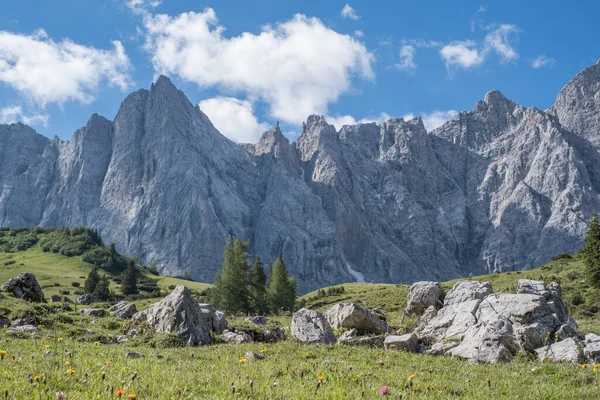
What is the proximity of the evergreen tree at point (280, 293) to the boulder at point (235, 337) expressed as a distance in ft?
212

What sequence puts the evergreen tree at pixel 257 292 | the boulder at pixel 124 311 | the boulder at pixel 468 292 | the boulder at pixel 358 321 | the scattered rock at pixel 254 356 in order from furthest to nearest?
the evergreen tree at pixel 257 292, the boulder at pixel 124 311, the boulder at pixel 468 292, the boulder at pixel 358 321, the scattered rock at pixel 254 356

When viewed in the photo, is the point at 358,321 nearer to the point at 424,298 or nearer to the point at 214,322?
the point at 214,322

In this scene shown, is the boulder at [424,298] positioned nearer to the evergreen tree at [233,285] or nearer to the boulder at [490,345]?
the boulder at [490,345]

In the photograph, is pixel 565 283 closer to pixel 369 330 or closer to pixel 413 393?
pixel 369 330

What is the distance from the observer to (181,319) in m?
24.3

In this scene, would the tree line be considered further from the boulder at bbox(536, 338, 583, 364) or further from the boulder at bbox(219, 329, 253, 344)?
the boulder at bbox(536, 338, 583, 364)

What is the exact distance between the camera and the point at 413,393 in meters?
10.1

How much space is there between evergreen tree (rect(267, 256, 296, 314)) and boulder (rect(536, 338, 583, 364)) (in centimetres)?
7156

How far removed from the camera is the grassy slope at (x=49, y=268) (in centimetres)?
12321

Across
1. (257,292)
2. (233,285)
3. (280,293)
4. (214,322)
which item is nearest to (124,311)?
(214,322)

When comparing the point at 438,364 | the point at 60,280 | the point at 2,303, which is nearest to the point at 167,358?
the point at 438,364

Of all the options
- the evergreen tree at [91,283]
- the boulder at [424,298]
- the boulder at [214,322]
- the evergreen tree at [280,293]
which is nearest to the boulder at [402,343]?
the boulder at [214,322]

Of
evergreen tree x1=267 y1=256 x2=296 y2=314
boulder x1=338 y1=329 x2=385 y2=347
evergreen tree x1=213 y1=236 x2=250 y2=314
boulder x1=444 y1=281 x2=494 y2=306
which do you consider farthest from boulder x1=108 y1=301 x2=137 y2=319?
evergreen tree x1=267 y1=256 x2=296 y2=314

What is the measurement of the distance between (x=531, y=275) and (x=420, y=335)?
66.9 metres
